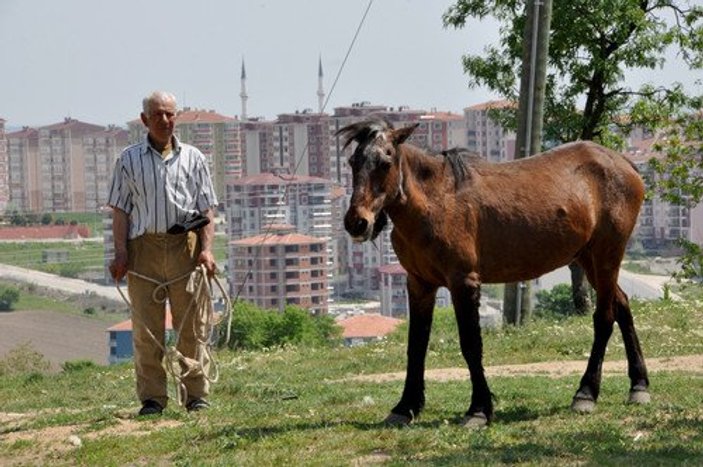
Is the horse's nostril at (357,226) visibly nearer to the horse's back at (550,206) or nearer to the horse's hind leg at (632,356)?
the horse's back at (550,206)

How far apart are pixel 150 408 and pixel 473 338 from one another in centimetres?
239

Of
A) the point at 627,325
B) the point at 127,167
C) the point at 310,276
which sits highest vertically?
the point at 127,167

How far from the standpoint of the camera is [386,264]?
112m

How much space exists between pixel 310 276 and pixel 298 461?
104 meters

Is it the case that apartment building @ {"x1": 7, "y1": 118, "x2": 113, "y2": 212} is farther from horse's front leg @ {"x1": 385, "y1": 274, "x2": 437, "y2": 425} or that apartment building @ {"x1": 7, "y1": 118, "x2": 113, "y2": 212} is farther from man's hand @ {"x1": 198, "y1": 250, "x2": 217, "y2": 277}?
horse's front leg @ {"x1": 385, "y1": 274, "x2": 437, "y2": 425}

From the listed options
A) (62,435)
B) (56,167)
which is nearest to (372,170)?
(62,435)

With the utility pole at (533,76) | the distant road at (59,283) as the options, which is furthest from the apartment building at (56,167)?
the utility pole at (533,76)

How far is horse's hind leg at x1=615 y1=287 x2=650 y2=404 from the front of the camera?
415 inches

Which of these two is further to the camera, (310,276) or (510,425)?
(310,276)

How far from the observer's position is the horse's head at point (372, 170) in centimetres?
912

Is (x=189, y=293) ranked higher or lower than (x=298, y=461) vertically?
higher

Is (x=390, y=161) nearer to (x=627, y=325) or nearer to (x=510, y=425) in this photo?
(x=510, y=425)

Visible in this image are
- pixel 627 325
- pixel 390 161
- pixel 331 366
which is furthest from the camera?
pixel 331 366

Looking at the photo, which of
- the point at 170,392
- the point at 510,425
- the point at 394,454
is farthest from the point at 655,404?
the point at 170,392
